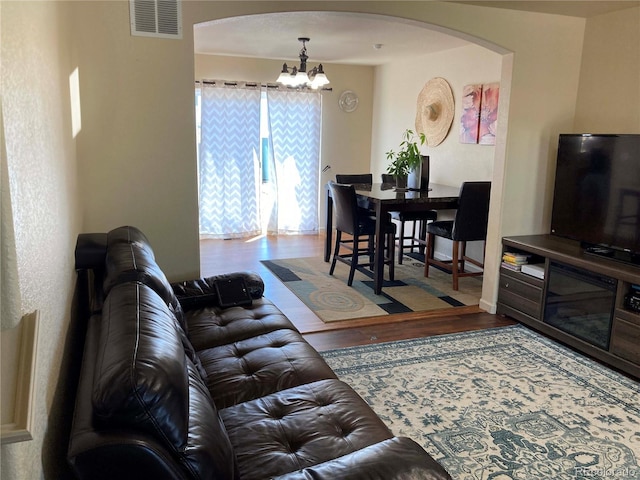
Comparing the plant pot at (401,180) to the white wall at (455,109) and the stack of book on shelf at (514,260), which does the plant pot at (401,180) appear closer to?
the white wall at (455,109)

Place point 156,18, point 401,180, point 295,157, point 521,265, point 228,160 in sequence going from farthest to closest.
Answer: point 295,157 < point 228,160 < point 401,180 < point 521,265 < point 156,18

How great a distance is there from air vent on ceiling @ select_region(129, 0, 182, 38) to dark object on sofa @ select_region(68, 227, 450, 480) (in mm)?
1190

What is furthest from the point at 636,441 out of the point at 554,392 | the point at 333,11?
the point at 333,11

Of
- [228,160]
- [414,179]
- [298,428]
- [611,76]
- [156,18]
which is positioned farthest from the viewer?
[228,160]

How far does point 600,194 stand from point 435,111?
2786 mm

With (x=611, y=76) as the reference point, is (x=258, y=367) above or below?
below

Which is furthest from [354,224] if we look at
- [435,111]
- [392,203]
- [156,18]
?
[156,18]

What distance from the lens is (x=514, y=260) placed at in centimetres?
A: 383

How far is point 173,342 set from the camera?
4.30ft

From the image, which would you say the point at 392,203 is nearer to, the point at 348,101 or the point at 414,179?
the point at 414,179

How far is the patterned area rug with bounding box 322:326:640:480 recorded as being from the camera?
2.22 metres

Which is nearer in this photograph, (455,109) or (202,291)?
(202,291)

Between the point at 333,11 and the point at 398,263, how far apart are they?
3.09m

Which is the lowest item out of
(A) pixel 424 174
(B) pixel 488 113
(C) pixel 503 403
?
(C) pixel 503 403
